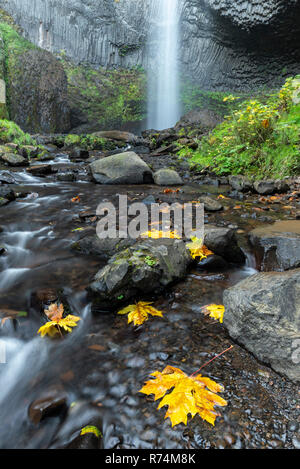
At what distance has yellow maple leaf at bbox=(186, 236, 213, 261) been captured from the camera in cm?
248

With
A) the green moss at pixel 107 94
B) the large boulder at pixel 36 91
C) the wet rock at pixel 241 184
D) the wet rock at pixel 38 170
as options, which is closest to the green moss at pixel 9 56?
the large boulder at pixel 36 91

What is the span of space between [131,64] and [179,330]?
2633 cm

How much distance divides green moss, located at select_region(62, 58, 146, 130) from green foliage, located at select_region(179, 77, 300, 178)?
15263 mm

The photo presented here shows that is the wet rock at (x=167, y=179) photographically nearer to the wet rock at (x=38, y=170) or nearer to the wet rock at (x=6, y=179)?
the wet rock at (x=38, y=170)

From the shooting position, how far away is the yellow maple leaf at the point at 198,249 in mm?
2477

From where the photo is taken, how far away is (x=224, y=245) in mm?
2521

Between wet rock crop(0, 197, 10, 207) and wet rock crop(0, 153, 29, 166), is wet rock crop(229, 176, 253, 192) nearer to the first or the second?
wet rock crop(0, 197, 10, 207)

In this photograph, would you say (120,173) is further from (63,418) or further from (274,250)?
(63,418)

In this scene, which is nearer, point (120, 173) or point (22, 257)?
point (22, 257)

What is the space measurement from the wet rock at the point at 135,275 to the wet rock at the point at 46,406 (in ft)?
2.28

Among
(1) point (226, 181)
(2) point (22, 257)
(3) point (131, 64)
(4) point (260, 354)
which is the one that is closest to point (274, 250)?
(4) point (260, 354)

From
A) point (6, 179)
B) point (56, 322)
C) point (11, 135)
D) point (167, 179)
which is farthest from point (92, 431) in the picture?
point (11, 135)

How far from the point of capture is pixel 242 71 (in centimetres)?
1975

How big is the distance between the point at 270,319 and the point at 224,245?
1196 mm
